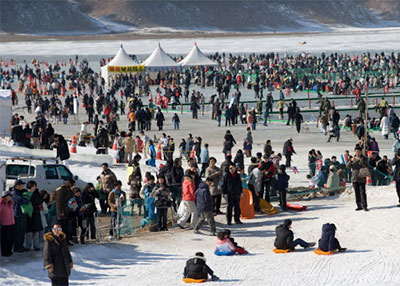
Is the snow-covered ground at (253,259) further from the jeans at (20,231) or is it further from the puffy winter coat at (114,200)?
the puffy winter coat at (114,200)

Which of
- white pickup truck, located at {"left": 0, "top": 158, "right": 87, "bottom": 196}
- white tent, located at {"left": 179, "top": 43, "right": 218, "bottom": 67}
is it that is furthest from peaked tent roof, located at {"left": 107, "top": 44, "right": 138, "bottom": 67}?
white pickup truck, located at {"left": 0, "top": 158, "right": 87, "bottom": 196}

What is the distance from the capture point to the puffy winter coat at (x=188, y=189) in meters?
14.5

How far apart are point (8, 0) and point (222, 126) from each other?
125 m

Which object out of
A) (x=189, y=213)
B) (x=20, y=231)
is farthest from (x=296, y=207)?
(x=20, y=231)

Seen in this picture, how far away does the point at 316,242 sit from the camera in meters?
13.6

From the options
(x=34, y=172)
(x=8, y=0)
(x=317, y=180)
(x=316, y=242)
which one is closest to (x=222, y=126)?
(x=317, y=180)

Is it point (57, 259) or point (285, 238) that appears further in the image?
point (285, 238)

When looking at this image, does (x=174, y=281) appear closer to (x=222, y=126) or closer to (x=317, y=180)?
(x=317, y=180)

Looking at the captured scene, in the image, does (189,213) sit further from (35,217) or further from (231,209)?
(35,217)

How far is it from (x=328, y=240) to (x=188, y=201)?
2940 millimetres

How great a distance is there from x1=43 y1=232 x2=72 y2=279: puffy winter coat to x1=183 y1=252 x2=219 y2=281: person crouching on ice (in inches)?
89.0

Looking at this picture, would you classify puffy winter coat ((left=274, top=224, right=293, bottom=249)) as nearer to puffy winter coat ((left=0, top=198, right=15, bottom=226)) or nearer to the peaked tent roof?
puffy winter coat ((left=0, top=198, right=15, bottom=226))

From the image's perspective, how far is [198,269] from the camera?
11.3 meters

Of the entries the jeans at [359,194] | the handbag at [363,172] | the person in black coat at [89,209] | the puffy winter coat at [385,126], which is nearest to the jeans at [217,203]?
the jeans at [359,194]
